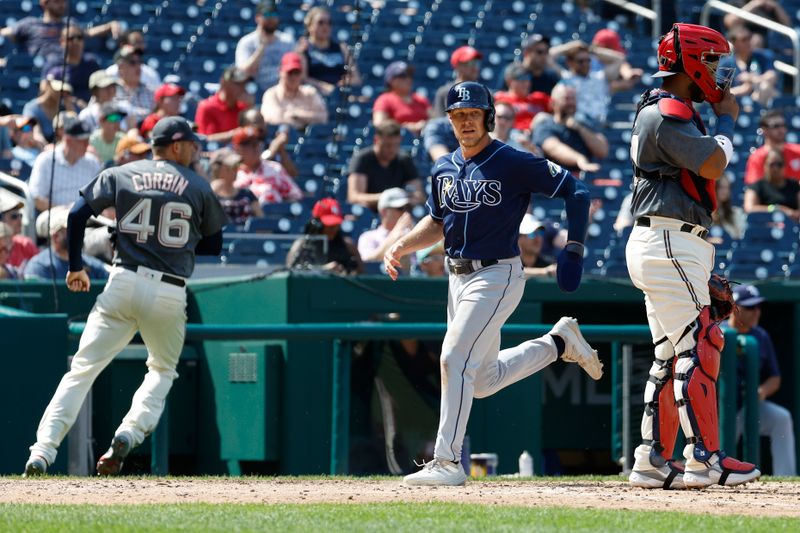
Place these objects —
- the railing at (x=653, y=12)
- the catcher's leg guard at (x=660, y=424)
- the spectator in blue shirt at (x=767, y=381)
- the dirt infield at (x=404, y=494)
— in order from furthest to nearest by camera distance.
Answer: the railing at (x=653, y=12), the spectator in blue shirt at (x=767, y=381), the catcher's leg guard at (x=660, y=424), the dirt infield at (x=404, y=494)

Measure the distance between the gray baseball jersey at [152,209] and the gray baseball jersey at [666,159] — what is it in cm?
244

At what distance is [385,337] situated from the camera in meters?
8.84

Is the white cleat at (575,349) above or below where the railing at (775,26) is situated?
below

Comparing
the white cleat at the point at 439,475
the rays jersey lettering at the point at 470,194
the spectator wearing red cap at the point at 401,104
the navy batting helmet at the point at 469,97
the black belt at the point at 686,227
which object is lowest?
the white cleat at the point at 439,475

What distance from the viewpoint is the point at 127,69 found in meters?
13.2

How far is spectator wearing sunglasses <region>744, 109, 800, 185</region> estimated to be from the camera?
13680 mm

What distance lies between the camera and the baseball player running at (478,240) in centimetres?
658

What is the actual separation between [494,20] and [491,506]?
35.4 ft

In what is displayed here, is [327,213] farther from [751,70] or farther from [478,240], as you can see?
[751,70]

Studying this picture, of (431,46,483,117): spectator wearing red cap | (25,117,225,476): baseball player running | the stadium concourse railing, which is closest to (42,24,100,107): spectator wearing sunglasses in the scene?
(431,46,483,117): spectator wearing red cap

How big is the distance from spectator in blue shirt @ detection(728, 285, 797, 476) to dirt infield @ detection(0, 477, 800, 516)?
303cm

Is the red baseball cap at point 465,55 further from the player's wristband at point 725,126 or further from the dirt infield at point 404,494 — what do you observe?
the player's wristband at point 725,126

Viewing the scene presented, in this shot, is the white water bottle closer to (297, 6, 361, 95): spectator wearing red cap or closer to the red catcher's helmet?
the red catcher's helmet

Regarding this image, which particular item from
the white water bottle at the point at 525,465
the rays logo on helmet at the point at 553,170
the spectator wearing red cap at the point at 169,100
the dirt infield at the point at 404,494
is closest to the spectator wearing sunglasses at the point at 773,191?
the white water bottle at the point at 525,465
